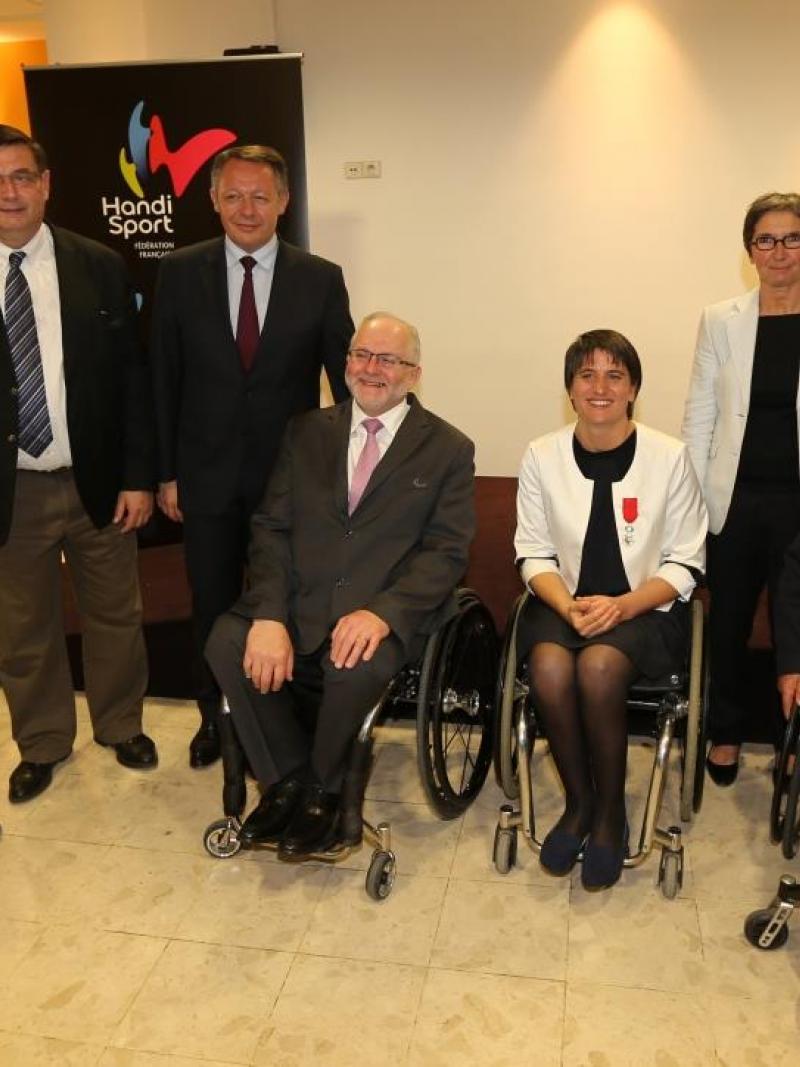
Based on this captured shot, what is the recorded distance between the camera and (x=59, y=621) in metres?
3.03

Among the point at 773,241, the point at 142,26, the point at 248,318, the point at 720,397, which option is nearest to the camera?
the point at 773,241

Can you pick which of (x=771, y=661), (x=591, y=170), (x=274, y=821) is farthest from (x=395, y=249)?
(x=274, y=821)

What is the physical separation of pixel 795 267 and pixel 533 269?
2673mm

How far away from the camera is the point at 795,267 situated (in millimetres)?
2576

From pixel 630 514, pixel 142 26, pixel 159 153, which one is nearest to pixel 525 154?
pixel 159 153

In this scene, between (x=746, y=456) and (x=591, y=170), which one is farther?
(x=591, y=170)

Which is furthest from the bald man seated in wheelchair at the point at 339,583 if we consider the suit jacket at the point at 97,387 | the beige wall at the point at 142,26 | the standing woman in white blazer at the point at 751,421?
the beige wall at the point at 142,26

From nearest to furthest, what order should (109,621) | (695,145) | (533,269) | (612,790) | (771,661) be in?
(612,790), (109,621), (771,661), (695,145), (533,269)

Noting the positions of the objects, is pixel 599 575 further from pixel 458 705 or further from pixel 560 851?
pixel 560 851

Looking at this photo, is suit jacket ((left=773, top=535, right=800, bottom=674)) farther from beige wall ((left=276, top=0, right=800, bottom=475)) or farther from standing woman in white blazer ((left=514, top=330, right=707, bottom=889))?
beige wall ((left=276, top=0, right=800, bottom=475))

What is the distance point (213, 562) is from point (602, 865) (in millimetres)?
1364

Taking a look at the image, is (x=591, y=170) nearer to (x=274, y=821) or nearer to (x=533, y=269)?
(x=533, y=269)

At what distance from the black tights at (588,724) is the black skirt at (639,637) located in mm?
29

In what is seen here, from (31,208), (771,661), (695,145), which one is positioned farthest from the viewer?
(695,145)
